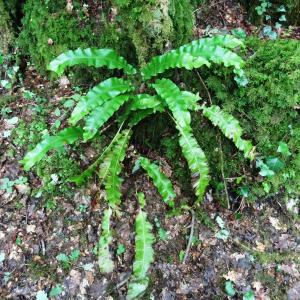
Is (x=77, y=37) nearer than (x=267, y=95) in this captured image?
No

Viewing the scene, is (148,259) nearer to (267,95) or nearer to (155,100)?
(155,100)

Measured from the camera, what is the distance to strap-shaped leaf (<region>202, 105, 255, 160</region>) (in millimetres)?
3904

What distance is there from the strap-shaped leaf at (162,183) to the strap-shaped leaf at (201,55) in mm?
1121

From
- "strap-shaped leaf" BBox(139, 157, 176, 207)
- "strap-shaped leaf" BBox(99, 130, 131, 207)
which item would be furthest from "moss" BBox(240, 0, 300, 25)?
"strap-shaped leaf" BBox(139, 157, 176, 207)

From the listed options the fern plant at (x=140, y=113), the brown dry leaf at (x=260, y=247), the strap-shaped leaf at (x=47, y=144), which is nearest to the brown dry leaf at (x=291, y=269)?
the brown dry leaf at (x=260, y=247)

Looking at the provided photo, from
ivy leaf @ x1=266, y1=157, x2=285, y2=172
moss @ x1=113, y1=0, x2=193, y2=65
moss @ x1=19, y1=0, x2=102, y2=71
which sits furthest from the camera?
moss @ x1=19, y1=0, x2=102, y2=71

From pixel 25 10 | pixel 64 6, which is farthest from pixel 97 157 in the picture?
pixel 25 10

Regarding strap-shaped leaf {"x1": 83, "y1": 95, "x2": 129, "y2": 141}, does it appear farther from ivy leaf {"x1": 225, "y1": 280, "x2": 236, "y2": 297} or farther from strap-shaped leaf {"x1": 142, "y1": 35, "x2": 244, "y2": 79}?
ivy leaf {"x1": 225, "y1": 280, "x2": 236, "y2": 297}

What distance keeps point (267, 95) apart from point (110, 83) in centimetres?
182

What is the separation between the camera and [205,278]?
394cm

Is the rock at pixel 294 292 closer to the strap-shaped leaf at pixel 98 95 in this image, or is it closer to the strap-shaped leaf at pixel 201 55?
the strap-shaped leaf at pixel 201 55

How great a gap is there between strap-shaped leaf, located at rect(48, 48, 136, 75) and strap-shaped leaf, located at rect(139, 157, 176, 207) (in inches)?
45.6

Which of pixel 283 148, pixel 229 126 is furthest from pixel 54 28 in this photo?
pixel 283 148

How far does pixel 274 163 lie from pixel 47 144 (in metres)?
2.64
